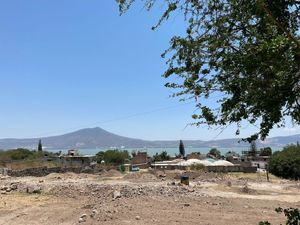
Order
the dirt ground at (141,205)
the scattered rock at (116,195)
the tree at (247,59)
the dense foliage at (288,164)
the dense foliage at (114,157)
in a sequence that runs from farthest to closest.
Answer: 1. the dense foliage at (114,157)
2. the dense foliage at (288,164)
3. the scattered rock at (116,195)
4. the dirt ground at (141,205)
5. the tree at (247,59)

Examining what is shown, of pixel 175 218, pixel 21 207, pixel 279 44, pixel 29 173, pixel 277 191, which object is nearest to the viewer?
pixel 279 44

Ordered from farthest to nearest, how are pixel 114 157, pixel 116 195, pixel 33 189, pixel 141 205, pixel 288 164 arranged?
pixel 114 157
pixel 288 164
pixel 33 189
pixel 116 195
pixel 141 205

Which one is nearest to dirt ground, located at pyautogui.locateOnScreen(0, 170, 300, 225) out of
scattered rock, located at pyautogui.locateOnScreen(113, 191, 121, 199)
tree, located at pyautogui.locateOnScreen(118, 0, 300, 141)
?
scattered rock, located at pyautogui.locateOnScreen(113, 191, 121, 199)

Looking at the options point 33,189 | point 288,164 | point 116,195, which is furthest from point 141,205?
point 288,164

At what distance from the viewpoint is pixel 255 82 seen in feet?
13.4

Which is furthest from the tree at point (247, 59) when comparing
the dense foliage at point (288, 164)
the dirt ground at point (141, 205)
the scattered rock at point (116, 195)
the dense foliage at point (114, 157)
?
the dense foliage at point (114, 157)

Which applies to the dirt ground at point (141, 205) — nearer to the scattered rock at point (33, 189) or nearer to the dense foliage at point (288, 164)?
the scattered rock at point (33, 189)

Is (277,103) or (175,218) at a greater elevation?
(277,103)

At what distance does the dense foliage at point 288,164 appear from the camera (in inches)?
1535

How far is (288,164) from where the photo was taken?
4019 centimetres

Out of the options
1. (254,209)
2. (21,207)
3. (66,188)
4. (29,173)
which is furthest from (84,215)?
(29,173)

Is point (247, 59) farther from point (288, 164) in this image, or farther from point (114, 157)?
point (114, 157)

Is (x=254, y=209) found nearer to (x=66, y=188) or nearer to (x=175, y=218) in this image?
(x=175, y=218)

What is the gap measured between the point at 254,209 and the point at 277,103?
14.2m
